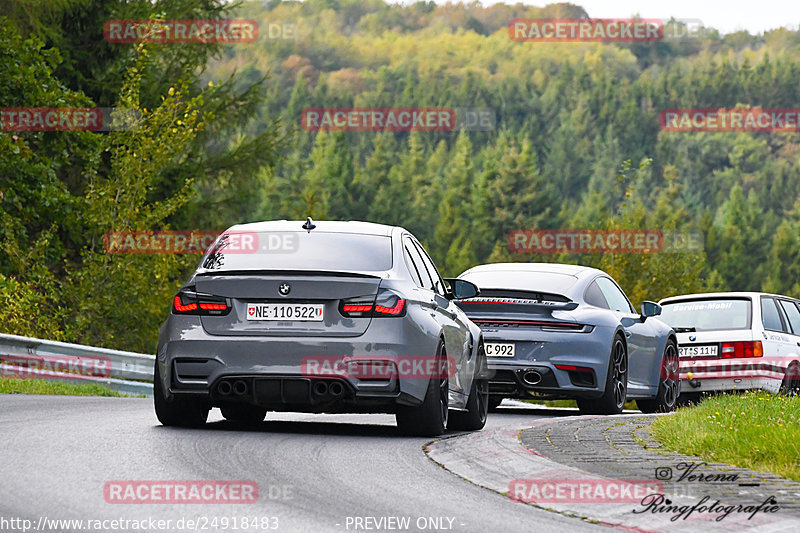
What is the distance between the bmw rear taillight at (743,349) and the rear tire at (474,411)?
673 cm

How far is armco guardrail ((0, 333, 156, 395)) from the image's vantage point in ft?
55.3

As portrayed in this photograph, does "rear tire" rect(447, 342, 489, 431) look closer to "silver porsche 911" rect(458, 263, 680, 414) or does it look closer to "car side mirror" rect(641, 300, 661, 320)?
"silver porsche 911" rect(458, 263, 680, 414)

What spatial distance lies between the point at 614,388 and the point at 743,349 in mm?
3943

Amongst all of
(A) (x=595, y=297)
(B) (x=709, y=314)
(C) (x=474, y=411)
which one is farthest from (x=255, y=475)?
(B) (x=709, y=314)

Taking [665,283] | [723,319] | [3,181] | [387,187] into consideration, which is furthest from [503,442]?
[387,187]

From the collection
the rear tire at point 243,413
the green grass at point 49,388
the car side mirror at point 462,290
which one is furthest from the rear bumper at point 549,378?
the green grass at point 49,388

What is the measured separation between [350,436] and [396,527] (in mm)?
4178

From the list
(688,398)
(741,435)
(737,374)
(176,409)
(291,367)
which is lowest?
(688,398)

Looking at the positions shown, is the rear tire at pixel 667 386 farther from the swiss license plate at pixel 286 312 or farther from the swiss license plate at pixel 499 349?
the swiss license plate at pixel 286 312

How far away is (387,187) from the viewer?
127688 millimetres

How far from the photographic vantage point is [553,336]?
45.6 feet

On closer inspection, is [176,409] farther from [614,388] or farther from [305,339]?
[614,388]

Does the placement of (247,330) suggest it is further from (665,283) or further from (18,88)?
(665,283)

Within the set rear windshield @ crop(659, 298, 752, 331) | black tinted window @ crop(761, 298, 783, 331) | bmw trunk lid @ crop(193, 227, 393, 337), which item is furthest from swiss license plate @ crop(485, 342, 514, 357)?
black tinted window @ crop(761, 298, 783, 331)
